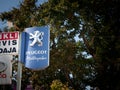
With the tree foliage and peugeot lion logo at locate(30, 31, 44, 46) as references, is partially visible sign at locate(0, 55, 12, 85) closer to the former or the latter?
peugeot lion logo at locate(30, 31, 44, 46)

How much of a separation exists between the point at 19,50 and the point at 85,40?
2101cm

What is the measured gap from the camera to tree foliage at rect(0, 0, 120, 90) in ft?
88.8

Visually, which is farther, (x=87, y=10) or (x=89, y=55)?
(x=89, y=55)

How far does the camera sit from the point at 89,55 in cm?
3031

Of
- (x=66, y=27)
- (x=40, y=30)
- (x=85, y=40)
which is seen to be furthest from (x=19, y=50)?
(x=85, y=40)

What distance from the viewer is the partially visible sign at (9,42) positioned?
8.75 meters

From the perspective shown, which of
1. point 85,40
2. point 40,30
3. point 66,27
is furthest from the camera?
point 85,40

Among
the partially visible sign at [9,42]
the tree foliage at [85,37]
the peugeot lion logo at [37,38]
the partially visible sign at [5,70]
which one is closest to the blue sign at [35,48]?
the peugeot lion logo at [37,38]

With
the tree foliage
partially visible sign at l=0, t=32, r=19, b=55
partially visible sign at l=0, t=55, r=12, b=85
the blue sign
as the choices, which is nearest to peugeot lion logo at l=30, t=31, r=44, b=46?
the blue sign

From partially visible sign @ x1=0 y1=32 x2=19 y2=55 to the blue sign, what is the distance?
0.22 m

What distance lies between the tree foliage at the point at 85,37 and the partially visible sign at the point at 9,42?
1781 cm

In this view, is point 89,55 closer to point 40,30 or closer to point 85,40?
point 85,40

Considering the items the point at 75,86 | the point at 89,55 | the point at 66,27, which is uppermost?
the point at 66,27

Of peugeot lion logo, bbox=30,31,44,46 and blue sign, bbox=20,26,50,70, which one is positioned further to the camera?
peugeot lion logo, bbox=30,31,44,46
